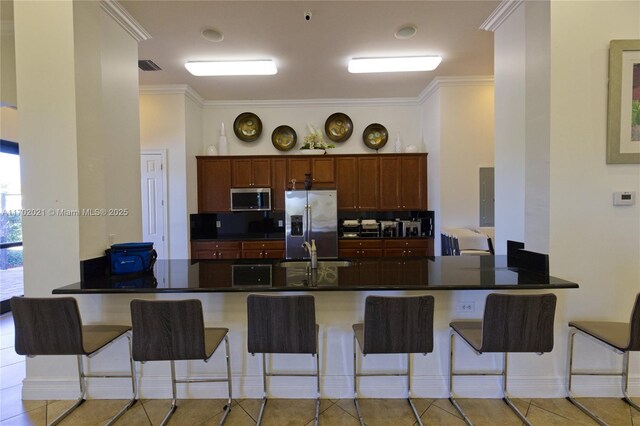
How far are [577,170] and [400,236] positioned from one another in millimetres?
2717

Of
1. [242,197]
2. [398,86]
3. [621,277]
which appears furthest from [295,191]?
[621,277]

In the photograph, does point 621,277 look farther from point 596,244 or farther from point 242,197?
point 242,197

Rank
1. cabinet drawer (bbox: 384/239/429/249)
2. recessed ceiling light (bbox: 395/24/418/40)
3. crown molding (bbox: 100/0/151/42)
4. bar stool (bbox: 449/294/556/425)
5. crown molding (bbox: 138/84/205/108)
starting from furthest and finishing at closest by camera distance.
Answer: cabinet drawer (bbox: 384/239/429/249), crown molding (bbox: 138/84/205/108), recessed ceiling light (bbox: 395/24/418/40), crown molding (bbox: 100/0/151/42), bar stool (bbox: 449/294/556/425)

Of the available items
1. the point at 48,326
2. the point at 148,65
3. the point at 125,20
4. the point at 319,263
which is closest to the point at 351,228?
the point at 319,263

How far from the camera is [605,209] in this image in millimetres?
2041

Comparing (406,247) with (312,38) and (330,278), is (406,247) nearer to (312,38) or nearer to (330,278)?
(330,278)

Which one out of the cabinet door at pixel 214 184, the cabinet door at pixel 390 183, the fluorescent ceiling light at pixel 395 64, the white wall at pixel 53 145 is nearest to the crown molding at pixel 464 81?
the fluorescent ceiling light at pixel 395 64

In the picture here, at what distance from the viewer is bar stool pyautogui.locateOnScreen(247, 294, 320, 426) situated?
1701 mm

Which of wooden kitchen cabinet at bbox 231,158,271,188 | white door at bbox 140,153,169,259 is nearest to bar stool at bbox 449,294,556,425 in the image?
wooden kitchen cabinet at bbox 231,158,271,188

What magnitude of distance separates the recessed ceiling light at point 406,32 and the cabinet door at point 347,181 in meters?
1.97

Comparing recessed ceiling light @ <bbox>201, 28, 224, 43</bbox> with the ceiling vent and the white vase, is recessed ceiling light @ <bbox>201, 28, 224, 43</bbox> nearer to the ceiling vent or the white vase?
the ceiling vent

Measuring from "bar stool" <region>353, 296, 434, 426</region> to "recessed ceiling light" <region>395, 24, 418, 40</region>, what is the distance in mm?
2438

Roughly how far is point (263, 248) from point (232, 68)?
2434 millimetres

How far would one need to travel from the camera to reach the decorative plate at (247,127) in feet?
16.3
